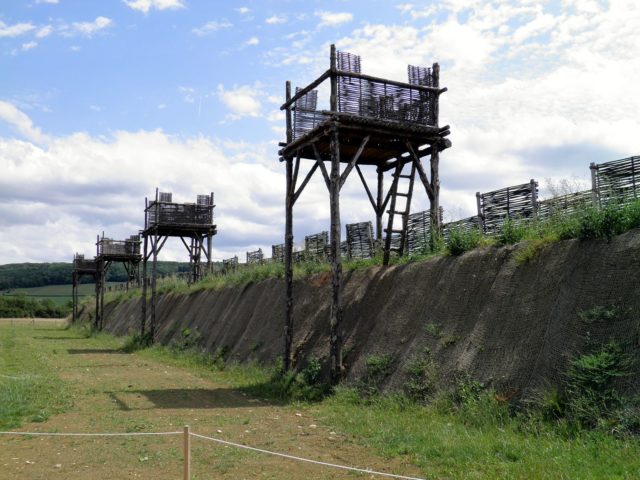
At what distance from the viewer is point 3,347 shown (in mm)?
29203

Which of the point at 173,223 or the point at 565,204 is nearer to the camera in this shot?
the point at 565,204

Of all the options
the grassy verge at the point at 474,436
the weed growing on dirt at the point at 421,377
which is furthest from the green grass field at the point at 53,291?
the grassy verge at the point at 474,436

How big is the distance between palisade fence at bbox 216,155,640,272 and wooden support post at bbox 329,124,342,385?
2.35 m

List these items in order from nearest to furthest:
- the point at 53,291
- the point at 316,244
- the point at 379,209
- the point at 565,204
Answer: the point at 565,204, the point at 379,209, the point at 316,244, the point at 53,291

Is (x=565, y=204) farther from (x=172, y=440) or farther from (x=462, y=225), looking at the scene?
(x=172, y=440)

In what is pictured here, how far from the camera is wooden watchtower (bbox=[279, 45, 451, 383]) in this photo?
14602 mm

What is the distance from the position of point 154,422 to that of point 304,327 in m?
6.79

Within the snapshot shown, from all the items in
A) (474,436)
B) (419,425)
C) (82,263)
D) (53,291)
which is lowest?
(419,425)

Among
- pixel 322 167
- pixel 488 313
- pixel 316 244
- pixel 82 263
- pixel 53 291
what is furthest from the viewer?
pixel 53 291

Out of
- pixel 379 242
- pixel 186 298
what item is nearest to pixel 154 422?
pixel 379 242

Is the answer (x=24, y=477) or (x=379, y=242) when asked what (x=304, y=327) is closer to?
(x=379, y=242)

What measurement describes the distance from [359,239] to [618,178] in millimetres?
8903

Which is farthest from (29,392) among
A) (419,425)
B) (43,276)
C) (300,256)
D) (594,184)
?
(43,276)

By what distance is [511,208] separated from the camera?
14.3 meters
